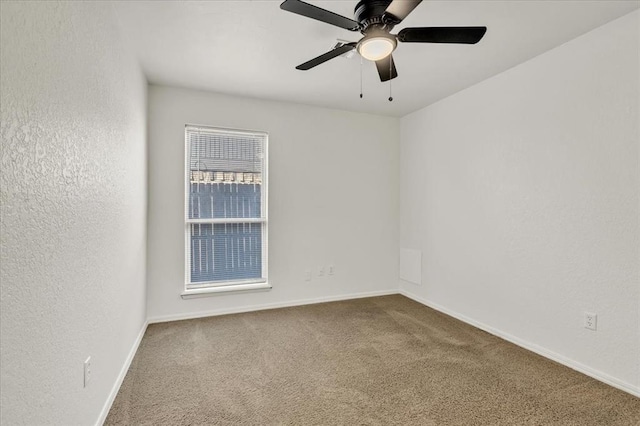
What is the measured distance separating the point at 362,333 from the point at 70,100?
2.83 m

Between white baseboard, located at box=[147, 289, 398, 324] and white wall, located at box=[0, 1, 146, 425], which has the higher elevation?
white wall, located at box=[0, 1, 146, 425]

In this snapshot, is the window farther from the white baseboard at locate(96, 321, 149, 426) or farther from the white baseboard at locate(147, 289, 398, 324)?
the white baseboard at locate(96, 321, 149, 426)

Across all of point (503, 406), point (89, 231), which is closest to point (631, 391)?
point (503, 406)

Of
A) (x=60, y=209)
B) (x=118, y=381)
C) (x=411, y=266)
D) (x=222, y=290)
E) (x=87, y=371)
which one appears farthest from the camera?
(x=411, y=266)

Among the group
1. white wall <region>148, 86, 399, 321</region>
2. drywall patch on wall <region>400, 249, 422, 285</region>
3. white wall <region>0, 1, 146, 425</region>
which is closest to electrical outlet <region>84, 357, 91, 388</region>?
white wall <region>0, 1, 146, 425</region>

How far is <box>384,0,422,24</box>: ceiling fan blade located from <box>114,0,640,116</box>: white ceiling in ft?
1.34

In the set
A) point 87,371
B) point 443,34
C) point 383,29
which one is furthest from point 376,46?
point 87,371

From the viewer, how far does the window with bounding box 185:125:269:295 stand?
3.59 metres

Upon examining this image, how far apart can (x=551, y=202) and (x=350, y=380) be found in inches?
84.5

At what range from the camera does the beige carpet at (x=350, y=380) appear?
6.18ft

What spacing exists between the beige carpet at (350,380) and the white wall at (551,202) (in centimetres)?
31

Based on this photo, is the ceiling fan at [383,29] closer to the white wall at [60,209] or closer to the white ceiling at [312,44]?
the white ceiling at [312,44]

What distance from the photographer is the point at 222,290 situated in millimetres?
3627

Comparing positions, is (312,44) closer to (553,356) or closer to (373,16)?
(373,16)
